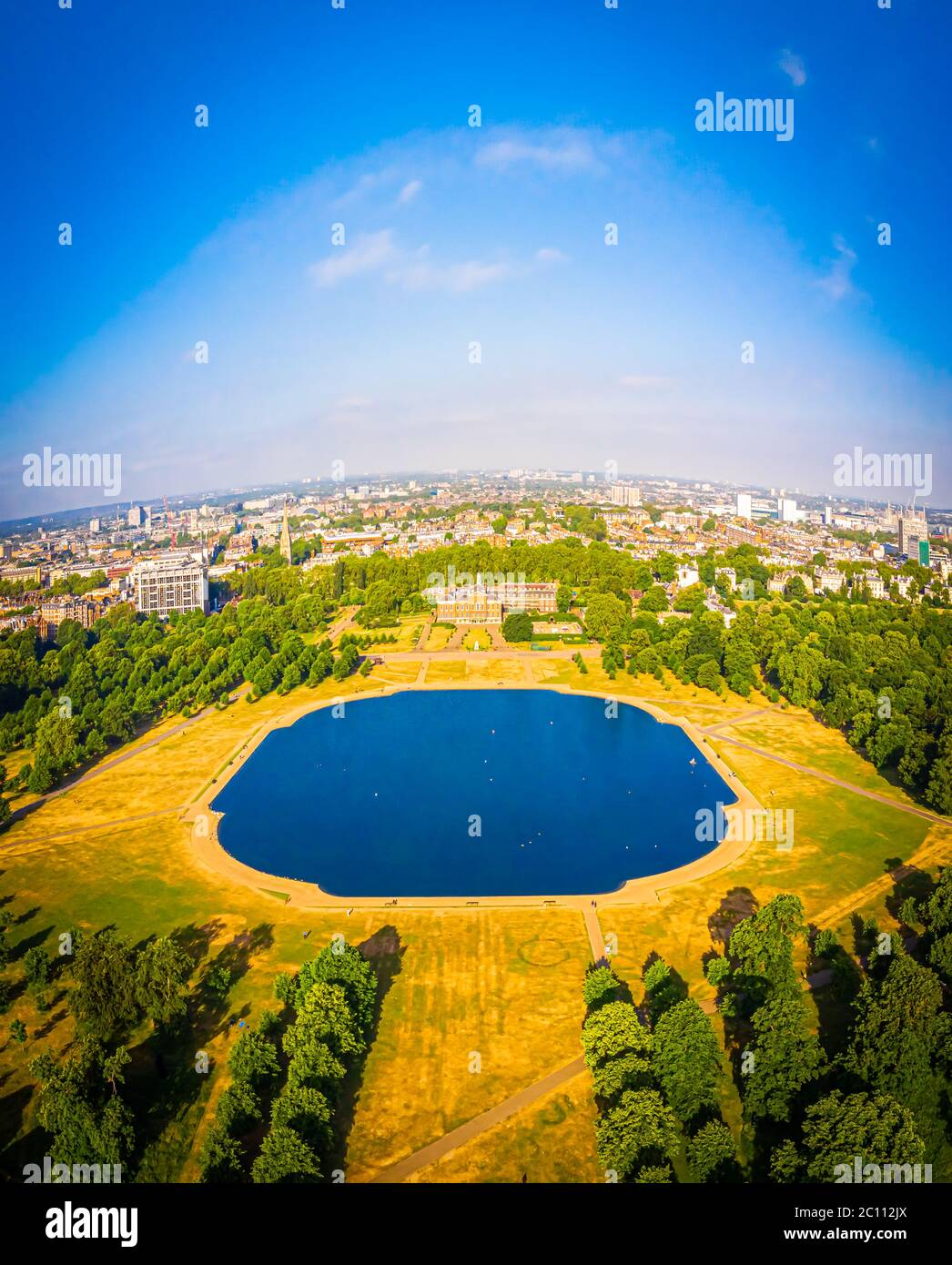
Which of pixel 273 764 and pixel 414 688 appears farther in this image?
pixel 414 688

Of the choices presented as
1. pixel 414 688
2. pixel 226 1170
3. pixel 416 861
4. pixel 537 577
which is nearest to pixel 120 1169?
pixel 226 1170

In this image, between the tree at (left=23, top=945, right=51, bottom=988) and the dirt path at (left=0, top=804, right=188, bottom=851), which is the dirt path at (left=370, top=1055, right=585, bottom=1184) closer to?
the tree at (left=23, top=945, right=51, bottom=988)

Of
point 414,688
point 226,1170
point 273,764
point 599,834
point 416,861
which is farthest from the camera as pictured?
point 414,688

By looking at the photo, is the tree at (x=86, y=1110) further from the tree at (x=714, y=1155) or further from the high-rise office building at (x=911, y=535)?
the high-rise office building at (x=911, y=535)

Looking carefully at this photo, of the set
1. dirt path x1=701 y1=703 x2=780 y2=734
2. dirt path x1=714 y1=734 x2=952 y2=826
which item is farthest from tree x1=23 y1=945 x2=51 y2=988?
dirt path x1=701 y1=703 x2=780 y2=734

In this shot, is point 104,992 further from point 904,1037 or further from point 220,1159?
point 904,1037

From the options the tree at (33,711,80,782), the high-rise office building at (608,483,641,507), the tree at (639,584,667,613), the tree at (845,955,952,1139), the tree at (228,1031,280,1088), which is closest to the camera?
the tree at (845,955,952,1139)

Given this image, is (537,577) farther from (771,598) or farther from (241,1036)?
(241,1036)
